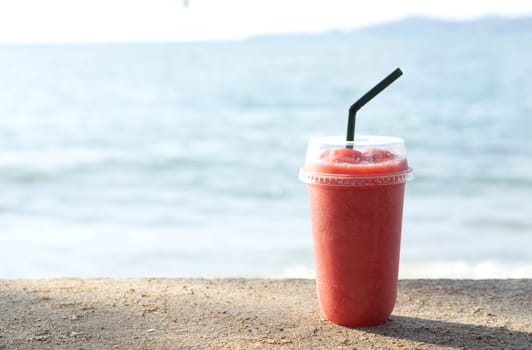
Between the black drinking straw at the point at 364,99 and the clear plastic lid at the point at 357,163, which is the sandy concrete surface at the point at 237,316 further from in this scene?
the black drinking straw at the point at 364,99

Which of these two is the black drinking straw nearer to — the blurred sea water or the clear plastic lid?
the clear plastic lid

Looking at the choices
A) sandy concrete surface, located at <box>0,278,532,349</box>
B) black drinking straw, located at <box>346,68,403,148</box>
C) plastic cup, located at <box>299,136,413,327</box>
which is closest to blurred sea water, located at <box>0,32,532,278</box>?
sandy concrete surface, located at <box>0,278,532,349</box>

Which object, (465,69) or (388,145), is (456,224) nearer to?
(388,145)

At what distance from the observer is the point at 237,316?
118 inches

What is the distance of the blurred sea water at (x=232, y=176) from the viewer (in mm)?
6375

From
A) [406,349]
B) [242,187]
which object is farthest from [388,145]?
[242,187]

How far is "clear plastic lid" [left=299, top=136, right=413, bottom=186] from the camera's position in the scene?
2.68m

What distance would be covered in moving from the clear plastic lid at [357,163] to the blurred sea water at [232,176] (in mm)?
3295

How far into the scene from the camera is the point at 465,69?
96.8 ft

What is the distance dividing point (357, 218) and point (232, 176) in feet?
26.9

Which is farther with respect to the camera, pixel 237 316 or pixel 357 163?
pixel 237 316

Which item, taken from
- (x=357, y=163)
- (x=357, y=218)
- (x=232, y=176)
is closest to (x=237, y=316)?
(x=357, y=218)

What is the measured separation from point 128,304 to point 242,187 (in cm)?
688

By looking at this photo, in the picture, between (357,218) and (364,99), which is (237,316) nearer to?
(357,218)
